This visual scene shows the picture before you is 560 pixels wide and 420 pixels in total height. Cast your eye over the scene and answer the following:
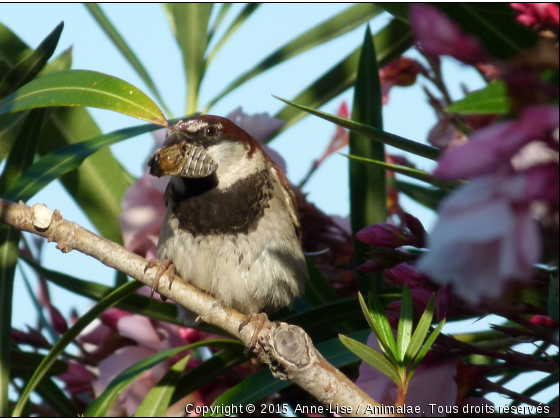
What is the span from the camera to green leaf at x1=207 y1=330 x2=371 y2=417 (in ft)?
4.83

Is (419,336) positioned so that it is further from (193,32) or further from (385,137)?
(193,32)

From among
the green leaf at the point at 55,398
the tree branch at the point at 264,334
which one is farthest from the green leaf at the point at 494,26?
the green leaf at the point at 55,398

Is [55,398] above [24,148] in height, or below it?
below

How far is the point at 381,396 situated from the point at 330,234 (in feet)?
3.04

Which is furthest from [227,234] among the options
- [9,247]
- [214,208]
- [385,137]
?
[385,137]

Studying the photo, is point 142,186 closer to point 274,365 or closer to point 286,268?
point 286,268

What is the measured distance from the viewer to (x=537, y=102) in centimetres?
40

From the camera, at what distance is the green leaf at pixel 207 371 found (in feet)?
5.65

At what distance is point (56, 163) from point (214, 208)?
0.44 metres

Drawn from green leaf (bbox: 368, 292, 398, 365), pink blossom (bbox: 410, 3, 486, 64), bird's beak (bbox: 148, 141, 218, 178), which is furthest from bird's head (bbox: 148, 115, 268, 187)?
pink blossom (bbox: 410, 3, 486, 64)

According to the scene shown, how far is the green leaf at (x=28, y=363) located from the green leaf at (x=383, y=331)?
3.52 ft

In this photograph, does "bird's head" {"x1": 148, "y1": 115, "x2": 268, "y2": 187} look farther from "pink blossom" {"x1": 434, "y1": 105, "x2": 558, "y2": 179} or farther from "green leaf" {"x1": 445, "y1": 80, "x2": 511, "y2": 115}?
"pink blossom" {"x1": 434, "y1": 105, "x2": 558, "y2": 179}

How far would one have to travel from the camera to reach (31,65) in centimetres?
149

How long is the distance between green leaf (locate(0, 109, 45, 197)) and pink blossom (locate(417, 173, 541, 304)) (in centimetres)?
150
